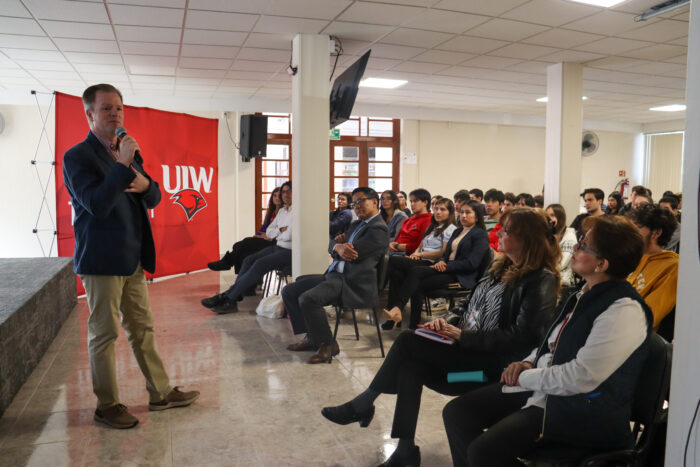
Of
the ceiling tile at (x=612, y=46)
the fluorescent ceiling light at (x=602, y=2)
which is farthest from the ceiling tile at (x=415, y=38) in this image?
the ceiling tile at (x=612, y=46)

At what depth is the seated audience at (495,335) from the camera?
2.04 m

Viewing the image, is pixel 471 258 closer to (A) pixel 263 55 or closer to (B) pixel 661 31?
(B) pixel 661 31

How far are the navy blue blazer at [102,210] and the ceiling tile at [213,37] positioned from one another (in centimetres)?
285

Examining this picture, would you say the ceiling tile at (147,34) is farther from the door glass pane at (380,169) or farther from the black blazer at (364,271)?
the door glass pane at (380,169)

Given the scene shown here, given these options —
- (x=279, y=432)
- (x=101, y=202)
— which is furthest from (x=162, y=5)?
(x=279, y=432)

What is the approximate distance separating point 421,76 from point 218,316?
13.5 ft

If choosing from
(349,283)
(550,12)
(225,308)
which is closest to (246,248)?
(225,308)

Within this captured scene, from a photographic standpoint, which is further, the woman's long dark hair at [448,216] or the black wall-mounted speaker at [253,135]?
the black wall-mounted speaker at [253,135]

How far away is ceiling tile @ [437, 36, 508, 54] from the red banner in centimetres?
331

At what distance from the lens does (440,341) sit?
212cm

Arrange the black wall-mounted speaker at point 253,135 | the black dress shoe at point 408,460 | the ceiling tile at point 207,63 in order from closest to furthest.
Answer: the black dress shoe at point 408,460 → the ceiling tile at point 207,63 → the black wall-mounted speaker at point 253,135

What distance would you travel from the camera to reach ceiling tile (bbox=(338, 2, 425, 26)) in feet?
14.1

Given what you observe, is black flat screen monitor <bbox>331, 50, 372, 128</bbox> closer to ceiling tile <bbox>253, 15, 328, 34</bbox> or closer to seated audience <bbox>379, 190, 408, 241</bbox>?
ceiling tile <bbox>253, 15, 328, 34</bbox>

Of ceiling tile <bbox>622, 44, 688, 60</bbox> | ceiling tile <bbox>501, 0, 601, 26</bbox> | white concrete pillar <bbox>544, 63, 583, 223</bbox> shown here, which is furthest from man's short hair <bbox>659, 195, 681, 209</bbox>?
ceiling tile <bbox>501, 0, 601, 26</bbox>
